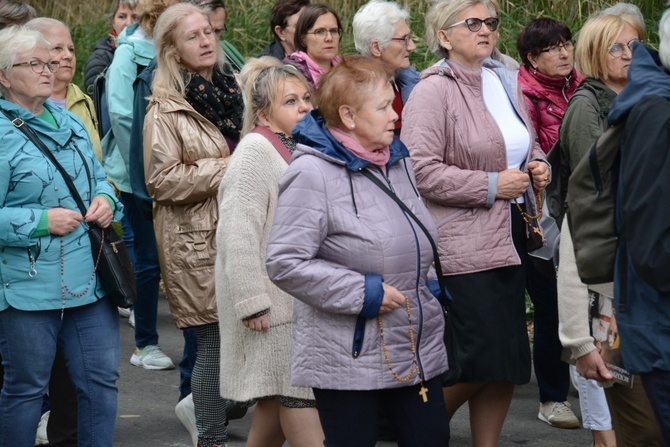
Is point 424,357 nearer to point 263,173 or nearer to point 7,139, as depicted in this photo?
point 263,173

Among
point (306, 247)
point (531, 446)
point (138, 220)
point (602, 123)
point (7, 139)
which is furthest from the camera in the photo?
point (138, 220)

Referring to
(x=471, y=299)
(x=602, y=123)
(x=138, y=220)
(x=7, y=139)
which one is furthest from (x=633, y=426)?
(x=138, y=220)

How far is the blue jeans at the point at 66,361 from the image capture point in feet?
16.6

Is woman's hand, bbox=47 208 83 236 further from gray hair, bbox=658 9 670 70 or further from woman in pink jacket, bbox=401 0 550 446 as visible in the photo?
gray hair, bbox=658 9 670 70

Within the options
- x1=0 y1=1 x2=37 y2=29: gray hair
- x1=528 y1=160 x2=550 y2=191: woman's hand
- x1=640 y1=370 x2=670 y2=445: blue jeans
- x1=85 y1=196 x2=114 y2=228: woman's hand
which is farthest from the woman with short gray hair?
x1=640 y1=370 x2=670 y2=445: blue jeans

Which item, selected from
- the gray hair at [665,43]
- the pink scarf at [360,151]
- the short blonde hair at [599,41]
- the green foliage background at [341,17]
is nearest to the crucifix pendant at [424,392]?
the pink scarf at [360,151]

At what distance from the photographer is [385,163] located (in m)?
4.35

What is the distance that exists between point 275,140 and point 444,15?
106cm

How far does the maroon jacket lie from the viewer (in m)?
6.66

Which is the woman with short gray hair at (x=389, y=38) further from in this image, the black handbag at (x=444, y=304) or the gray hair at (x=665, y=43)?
the gray hair at (x=665, y=43)

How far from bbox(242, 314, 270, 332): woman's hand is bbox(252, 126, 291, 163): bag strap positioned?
0.68 meters

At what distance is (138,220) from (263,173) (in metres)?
2.84

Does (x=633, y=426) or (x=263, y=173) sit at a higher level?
(x=263, y=173)

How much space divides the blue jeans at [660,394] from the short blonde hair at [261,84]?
229 cm
